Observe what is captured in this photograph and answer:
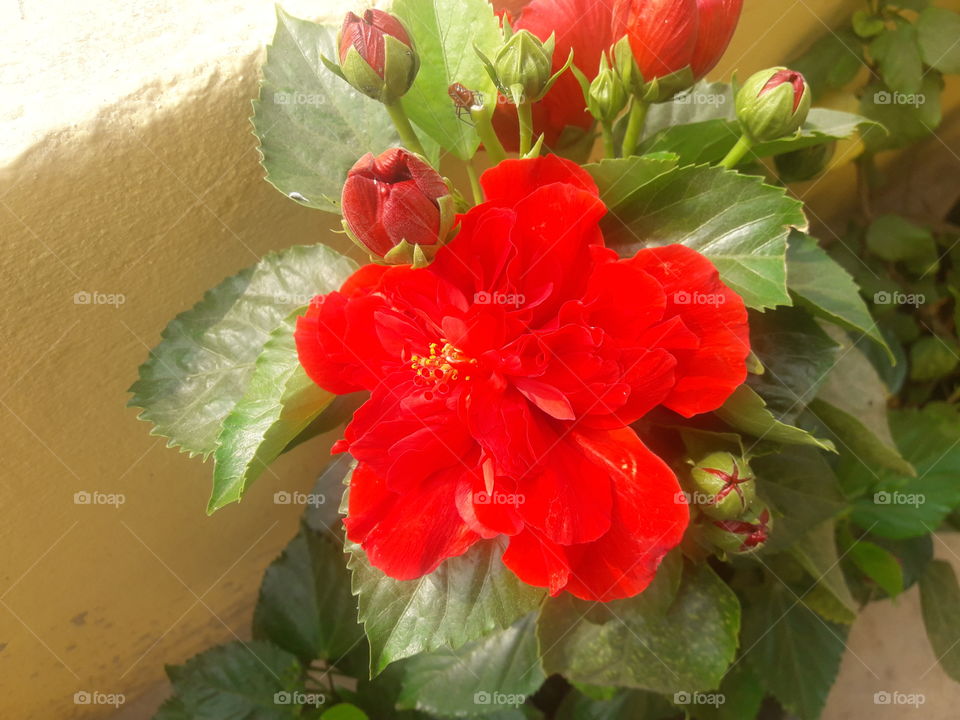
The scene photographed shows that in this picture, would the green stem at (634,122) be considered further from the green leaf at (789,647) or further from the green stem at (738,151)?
the green leaf at (789,647)

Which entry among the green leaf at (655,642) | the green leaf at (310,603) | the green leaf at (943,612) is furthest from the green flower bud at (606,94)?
the green leaf at (943,612)

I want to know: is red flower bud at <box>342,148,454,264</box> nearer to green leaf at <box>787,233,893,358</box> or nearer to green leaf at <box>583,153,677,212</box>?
green leaf at <box>583,153,677,212</box>

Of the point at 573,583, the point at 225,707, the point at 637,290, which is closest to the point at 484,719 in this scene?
the point at 225,707

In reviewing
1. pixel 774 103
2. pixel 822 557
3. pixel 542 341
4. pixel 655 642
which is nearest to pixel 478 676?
pixel 655 642

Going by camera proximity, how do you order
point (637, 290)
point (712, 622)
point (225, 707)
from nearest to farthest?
point (637, 290), point (712, 622), point (225, 707)

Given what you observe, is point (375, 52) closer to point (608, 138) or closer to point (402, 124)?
point (402, 124)

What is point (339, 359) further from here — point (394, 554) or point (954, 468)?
point (954, 468)
